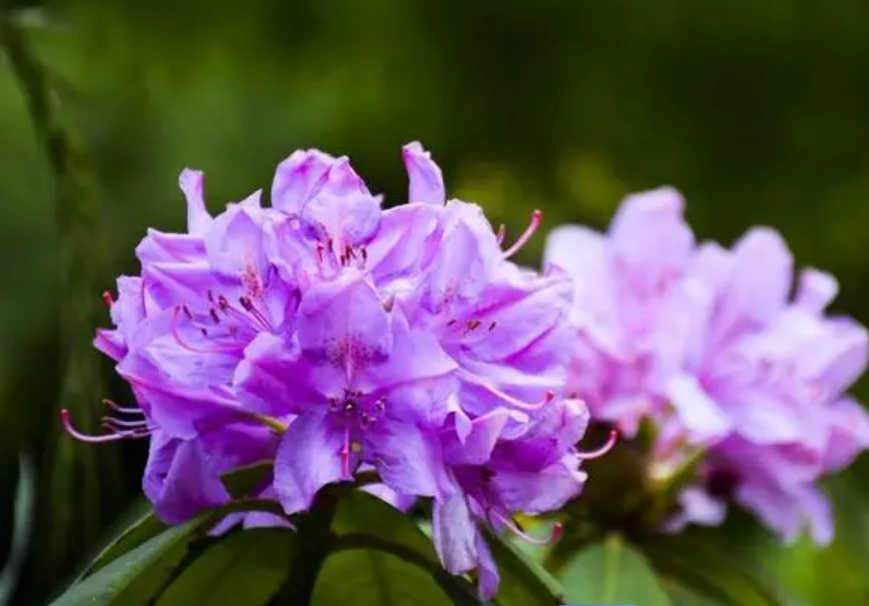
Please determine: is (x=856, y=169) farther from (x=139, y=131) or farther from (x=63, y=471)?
(x=63, y=471)

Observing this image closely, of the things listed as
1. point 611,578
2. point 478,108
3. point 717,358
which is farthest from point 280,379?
point 478,108

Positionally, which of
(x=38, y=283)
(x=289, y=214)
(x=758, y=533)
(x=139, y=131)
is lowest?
(x=758, y=533)

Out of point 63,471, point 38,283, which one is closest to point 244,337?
point 63,471

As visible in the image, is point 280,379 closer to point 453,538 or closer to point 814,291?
point 453,538

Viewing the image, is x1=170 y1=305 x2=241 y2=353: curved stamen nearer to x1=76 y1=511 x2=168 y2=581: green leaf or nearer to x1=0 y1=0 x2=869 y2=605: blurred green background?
x1=76 y1=511 x2=168 y2=581: green leaf

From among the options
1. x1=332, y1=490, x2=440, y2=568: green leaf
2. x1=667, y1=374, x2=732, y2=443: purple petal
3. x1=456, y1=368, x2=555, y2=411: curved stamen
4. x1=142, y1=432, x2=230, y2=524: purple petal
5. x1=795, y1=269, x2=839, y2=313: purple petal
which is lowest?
x1=667, y1=374, x2=732, y2=443: purple petal

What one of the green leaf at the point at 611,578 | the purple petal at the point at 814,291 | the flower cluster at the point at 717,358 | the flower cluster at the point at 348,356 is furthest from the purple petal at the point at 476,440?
the purple petal at the point at 814,291

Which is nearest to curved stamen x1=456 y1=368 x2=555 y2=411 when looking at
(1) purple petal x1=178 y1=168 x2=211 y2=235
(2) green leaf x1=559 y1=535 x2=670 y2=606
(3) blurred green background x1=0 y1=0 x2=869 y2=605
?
(1) purple petal x1=178 y1=168 x2=211 y2=235
